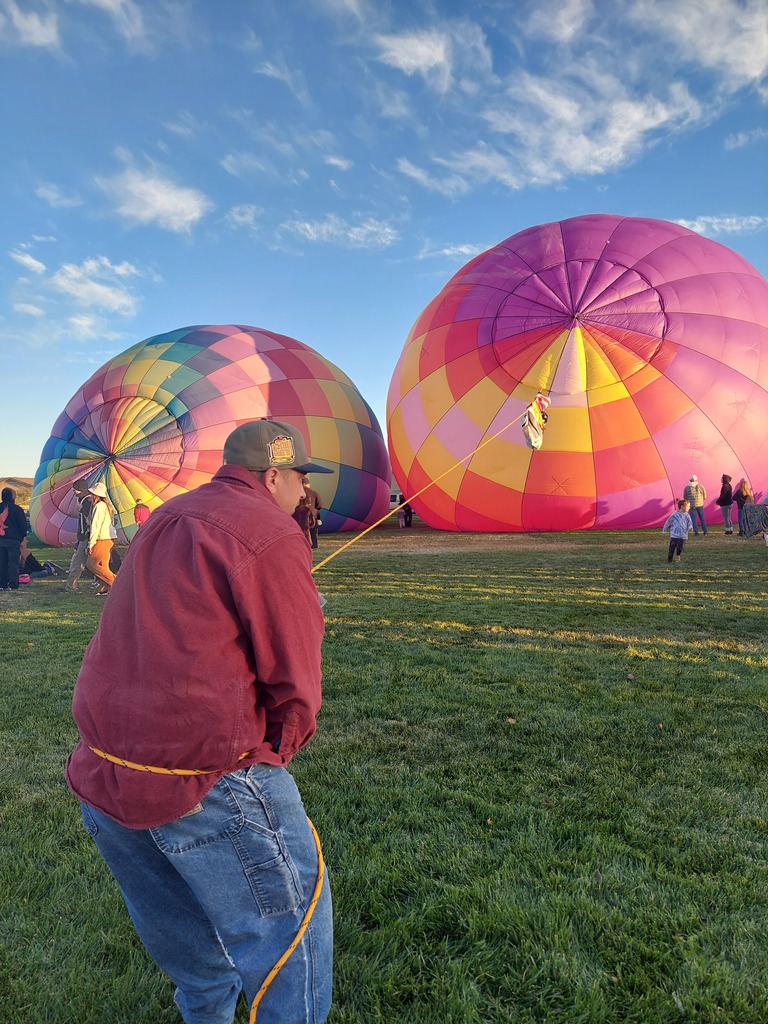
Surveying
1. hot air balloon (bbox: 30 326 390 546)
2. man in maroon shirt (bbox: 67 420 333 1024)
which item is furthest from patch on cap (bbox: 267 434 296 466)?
hot air balloon (bbox: 30 326 390 546)

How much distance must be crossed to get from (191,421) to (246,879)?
1505 centimetres

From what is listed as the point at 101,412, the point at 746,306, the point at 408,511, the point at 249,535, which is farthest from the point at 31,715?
the point at 408,511

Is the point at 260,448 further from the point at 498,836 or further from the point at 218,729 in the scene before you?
the point at 498,836

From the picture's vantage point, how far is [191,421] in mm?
15461

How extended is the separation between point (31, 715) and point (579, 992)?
3.88 metres

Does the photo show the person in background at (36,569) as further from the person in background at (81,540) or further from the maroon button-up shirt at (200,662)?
the maroon button-up shirt at (200,662)

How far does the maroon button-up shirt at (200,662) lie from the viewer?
1.37 m

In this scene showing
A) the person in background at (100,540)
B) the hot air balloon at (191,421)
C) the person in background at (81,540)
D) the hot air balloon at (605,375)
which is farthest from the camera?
the hot air balloon at (191,421)

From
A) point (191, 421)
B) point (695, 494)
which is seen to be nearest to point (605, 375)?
point (695, 494)

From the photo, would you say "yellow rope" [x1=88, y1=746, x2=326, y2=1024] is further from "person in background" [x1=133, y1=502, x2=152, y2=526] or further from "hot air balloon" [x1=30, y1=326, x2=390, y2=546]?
"hot air balloon" [x1=30, y1=326, x2=390, y2=546]

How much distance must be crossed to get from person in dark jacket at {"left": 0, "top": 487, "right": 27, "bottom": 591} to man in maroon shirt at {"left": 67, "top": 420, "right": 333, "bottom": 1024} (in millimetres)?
10240

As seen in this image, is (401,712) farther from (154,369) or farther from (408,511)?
(408,511)

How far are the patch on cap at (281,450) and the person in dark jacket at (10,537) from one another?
10.2 meters

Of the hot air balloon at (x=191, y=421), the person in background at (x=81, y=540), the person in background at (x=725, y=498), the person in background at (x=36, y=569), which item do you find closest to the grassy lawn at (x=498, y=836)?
the person in background at (x=81, y=540)
